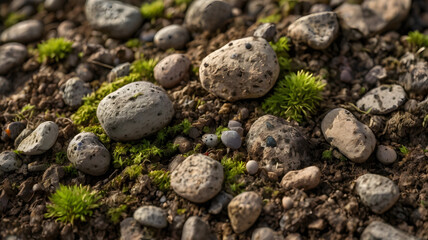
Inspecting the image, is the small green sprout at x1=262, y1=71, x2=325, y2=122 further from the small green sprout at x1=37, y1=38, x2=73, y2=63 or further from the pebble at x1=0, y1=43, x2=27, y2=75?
the pebble at x1=0, y1=43, x2=27, y2=75

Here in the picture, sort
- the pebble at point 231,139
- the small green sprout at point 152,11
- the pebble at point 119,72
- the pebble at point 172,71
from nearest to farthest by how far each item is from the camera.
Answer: the pebble at point 231,139 < the pebble at point 172,71 < the pebble at point 119,72 < the small green sprout at point 152,11

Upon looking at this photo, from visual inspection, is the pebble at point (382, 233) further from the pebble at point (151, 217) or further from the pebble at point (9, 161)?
the pebble at point (9, 161)

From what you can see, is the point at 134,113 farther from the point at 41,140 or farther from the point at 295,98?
the point at 295,98

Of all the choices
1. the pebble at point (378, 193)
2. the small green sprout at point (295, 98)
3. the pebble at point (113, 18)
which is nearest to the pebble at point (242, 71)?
the small green sprout at point (295, 98)

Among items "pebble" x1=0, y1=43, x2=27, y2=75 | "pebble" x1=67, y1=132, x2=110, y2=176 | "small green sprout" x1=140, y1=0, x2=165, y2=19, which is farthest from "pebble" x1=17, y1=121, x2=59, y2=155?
"small green sprout" x1=140, y1=0, x2=165, y2=19

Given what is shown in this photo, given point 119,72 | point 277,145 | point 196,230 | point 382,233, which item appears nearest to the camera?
point 382,233

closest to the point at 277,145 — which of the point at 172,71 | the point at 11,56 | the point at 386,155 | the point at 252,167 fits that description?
the point at 252,167
